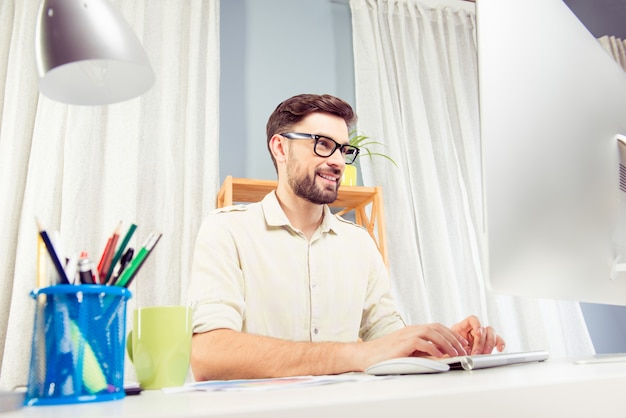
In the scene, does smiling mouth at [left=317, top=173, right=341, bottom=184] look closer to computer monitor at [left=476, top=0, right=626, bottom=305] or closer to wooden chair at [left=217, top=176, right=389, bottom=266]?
wooden chair at [left=217, top=176, right=389, bottom=266]

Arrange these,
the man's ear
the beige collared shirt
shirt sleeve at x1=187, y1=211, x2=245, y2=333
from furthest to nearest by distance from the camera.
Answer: the man's ear
the beige collared shirt
shirt sleeve at x1=187, y1=211, x2=245, y2=333

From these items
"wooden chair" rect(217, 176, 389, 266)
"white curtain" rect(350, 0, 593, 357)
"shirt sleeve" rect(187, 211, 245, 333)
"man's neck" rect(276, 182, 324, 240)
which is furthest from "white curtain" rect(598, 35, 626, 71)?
"shirt sleeve" rect(187, 211, 245, 333)

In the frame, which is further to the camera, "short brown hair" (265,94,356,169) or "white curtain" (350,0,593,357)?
"white curtain" (350,0,593,357)

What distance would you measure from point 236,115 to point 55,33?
172 centimetres

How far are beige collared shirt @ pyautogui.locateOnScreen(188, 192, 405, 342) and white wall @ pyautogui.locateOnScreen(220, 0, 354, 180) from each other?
77 cm

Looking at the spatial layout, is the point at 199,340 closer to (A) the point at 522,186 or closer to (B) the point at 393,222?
(A) the point at 522,186

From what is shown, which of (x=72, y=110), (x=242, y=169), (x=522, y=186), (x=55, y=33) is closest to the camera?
(x=522, y=186)

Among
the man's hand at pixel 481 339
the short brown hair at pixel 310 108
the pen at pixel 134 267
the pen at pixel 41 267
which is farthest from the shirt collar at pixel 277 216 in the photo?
the pen at pixel 41 267

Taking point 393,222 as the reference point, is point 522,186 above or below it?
below

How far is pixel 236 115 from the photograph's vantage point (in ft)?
8.07

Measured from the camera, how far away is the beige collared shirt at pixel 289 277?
4.85 feet

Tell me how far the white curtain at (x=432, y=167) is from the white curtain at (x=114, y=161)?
794 millimetres

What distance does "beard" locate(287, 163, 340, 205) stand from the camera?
1.72 m

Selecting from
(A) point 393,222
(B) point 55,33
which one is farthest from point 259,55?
(B) point 55,33
